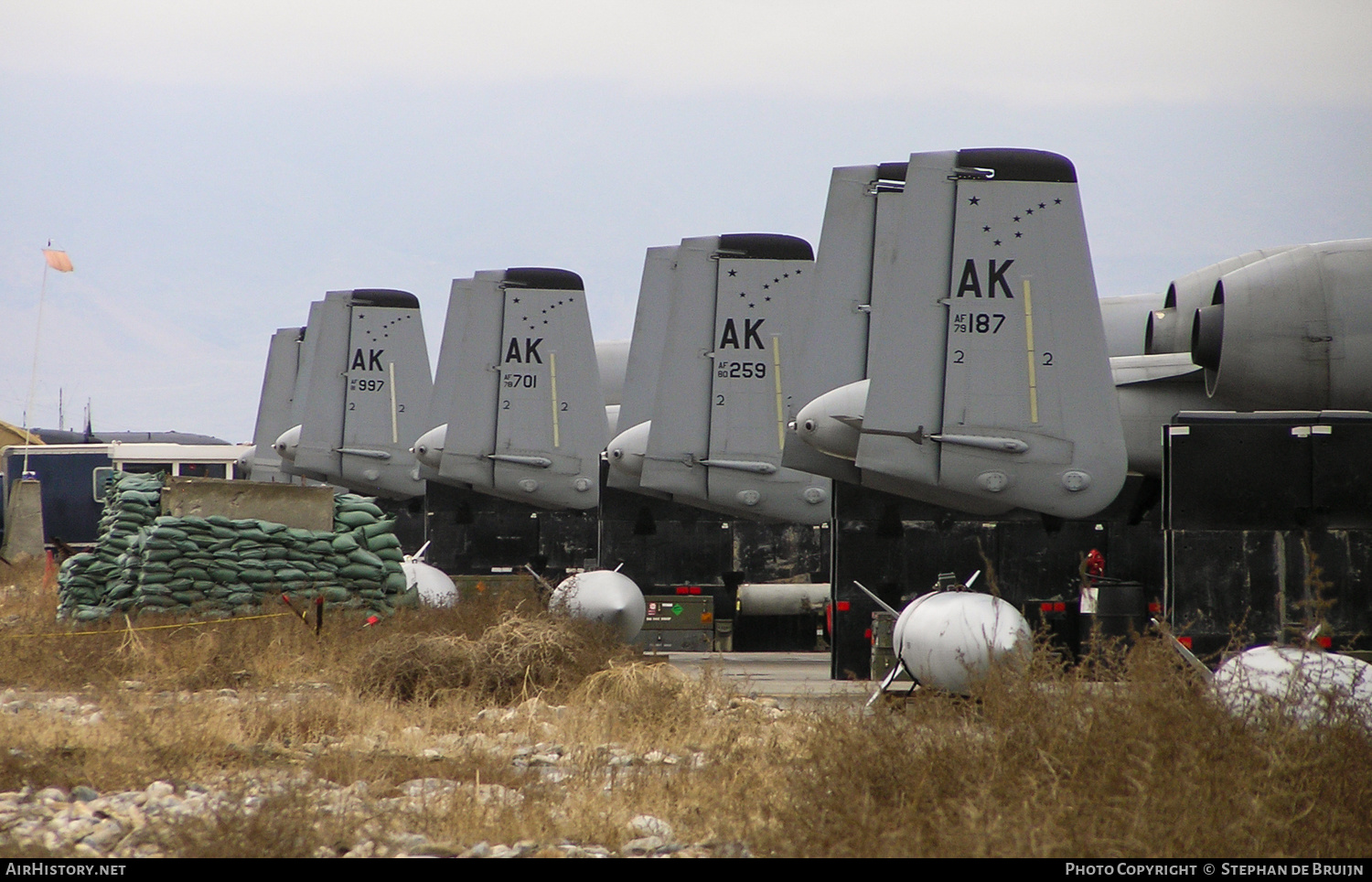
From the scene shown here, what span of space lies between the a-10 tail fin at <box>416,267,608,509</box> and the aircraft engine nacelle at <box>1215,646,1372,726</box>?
15.0 m

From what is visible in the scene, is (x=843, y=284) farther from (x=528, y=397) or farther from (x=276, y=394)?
(x=276, y=394)

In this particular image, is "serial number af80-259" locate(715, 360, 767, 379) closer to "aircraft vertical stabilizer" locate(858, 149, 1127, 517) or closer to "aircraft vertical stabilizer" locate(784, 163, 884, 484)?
"aircraft vertical stabilizer" locate(784, 163, 884, 484)

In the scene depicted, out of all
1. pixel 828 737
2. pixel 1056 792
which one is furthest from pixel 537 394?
pixel 1056 792

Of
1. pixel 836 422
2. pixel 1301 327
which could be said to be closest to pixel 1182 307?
pixel 1301 327

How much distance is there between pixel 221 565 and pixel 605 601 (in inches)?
189

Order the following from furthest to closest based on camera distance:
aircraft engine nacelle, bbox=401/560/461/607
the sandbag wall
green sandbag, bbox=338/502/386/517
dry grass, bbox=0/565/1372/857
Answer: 1. aircraft engine nacelle, bbox=401/560/461/607
2. green sandbag, bbox=338/502/386/517
3. the sandbag wall
4. dry grass, bbox=0/565/1372/857

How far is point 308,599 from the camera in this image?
1656 cm

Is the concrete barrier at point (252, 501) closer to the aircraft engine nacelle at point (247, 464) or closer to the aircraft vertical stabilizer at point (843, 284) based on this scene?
the aircraft vertical stabilizer at point (843, 284)

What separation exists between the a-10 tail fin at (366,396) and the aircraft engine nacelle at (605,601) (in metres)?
11.7

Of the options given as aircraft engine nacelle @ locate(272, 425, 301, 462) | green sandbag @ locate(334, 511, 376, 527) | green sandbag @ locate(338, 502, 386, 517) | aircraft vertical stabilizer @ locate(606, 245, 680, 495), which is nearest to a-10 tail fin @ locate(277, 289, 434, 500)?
aircraft engine nacelle @ locate(272, 425, 301, 462)

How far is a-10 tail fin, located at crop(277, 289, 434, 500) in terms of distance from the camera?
27.7 metres

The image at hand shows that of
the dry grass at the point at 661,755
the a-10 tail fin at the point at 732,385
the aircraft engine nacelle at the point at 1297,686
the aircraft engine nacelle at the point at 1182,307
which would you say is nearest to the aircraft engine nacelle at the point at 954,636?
the dry grass at the point at 661,755

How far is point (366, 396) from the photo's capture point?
92.6ft

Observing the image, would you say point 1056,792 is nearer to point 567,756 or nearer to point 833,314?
point 567,756
